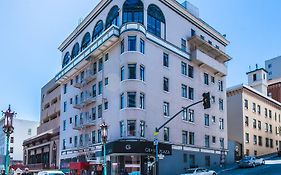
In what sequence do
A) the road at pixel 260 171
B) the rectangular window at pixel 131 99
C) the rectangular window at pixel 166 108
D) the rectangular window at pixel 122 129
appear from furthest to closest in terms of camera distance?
the rectangular window at pixel 166 108 < the rectangular window at pixel 131 99 < the rectangular window at pixel 122 129 < the road at pixel 260 171

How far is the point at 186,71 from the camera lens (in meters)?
51.6

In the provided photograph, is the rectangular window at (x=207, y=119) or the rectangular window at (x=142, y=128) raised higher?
the rectangular window at (x=207, y=119)

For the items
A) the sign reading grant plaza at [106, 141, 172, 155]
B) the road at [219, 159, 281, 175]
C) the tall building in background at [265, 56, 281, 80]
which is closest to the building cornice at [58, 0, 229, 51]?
the sign reading grant plaza at [106, 141, 172, 155]

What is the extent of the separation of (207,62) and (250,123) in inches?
781

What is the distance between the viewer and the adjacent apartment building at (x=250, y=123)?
65562 millimetres

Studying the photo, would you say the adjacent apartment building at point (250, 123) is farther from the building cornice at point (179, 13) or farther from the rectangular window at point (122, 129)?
the rectangular window at point (122, 129)

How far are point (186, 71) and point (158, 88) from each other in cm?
718

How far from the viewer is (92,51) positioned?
1959 inches

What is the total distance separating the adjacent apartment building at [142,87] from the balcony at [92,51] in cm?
13

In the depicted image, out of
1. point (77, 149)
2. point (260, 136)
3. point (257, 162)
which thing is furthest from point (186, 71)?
point (260, 136)

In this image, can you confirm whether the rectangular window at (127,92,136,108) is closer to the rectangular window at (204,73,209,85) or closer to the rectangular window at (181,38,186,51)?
the rectangular window at (181,38,186,51)

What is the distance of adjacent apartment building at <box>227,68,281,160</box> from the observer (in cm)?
6556

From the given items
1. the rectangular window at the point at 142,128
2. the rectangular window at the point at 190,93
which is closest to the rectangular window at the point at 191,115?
the rectangular window at the point at 190,93

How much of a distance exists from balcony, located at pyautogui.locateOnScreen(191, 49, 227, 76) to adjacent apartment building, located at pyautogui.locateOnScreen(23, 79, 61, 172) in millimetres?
26666
